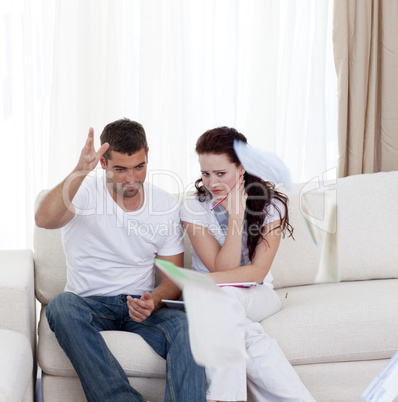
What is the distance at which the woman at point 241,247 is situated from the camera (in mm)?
1837

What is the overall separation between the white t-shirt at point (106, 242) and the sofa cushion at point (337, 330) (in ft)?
1.65

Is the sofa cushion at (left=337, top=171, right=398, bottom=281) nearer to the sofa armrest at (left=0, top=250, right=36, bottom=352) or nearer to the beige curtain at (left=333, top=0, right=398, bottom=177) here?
the beige curtain at (left=333, top=0, right=398, bottom=177)

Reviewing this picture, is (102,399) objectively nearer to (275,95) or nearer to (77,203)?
(77,203)

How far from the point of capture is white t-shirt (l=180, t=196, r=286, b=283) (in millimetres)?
2211

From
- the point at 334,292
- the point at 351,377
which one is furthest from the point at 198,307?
the point at 334,292

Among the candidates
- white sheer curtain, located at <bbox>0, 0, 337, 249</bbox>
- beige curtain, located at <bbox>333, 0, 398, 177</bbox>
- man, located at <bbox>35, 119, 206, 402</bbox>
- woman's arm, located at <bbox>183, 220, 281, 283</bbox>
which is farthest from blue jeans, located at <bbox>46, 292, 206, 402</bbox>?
beige curtain, located at <bbox>333, 0, 398, 177</bbox>

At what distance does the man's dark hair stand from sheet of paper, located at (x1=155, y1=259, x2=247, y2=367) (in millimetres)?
1054

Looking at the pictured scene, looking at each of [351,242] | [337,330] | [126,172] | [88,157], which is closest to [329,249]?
[351,242]

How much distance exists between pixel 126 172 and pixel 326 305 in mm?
853

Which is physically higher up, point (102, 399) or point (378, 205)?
point (378, 205)

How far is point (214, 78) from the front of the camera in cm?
301

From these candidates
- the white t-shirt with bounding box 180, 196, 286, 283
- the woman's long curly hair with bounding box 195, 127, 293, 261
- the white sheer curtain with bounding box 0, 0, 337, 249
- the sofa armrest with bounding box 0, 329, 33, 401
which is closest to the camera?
the sofa armrest with bounding box 0, 329, 33, 401

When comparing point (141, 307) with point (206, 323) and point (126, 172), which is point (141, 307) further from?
point (206, 323)

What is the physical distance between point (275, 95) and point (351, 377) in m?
1.56
